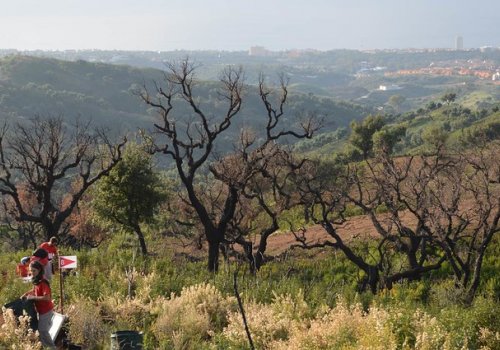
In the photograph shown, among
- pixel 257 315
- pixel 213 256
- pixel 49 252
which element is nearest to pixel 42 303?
pixel 49 252

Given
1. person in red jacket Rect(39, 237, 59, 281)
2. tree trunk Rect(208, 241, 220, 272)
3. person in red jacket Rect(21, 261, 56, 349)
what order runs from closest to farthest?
person in red jacket Rect(21, 261, 56, 349), person in red jacket Rect(39, 237, 59, 281), tree trunk Rect(208, 241, 220, 272)

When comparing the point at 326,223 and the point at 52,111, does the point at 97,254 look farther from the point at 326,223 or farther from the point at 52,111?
the point at 52,111

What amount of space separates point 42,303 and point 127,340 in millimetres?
1782

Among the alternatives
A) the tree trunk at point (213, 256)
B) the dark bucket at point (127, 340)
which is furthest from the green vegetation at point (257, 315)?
the tree trunk at point (213, 256)

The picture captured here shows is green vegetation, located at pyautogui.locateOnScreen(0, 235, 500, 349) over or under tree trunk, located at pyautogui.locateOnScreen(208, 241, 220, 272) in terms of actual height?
over

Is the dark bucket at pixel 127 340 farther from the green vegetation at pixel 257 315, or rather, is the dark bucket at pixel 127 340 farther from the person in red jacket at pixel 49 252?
the person in red jacket at pixel 49 252

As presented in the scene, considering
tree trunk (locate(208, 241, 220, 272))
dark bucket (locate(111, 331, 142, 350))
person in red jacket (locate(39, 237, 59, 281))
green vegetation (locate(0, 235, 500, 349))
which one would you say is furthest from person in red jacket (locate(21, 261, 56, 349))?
tree trunk (locate(208, 241, 220, 272))

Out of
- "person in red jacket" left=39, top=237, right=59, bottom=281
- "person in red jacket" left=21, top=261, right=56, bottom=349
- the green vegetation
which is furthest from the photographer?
"person in red jacket" left=39, top=237, right=59, bottom=281

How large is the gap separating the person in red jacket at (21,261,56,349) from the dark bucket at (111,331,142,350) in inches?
54.9

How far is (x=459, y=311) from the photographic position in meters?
9.48

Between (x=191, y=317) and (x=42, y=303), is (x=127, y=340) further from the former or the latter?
(x=191, y=317)

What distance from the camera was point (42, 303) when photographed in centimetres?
912

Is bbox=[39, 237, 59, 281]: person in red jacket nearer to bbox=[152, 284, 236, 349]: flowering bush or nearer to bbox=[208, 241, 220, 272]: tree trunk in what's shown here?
bbox=[152, 284, 236, 349]: flowering bush

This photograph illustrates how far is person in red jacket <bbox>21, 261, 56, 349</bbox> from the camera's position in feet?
29.5
